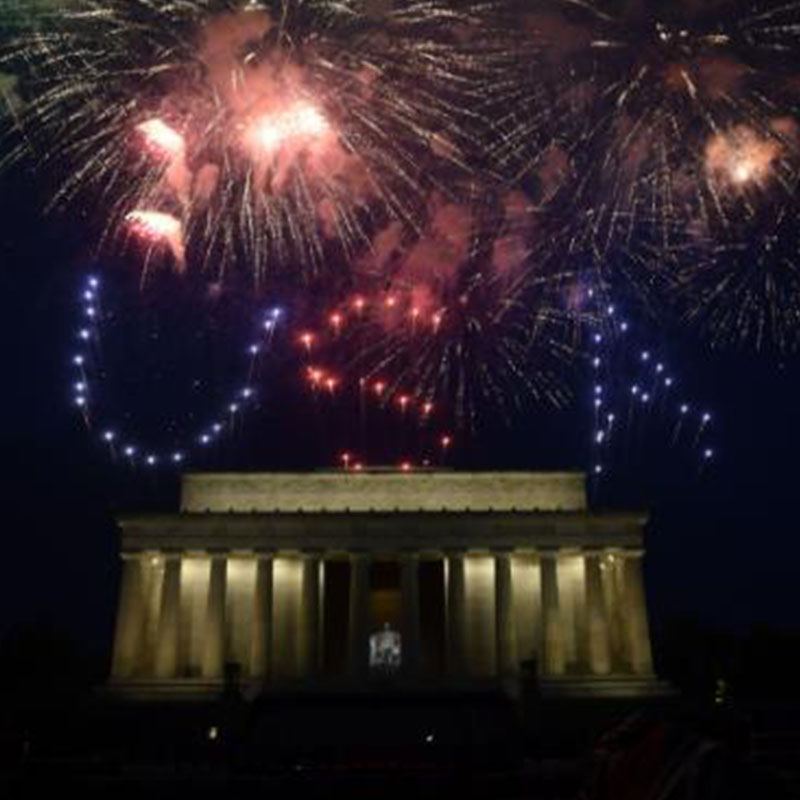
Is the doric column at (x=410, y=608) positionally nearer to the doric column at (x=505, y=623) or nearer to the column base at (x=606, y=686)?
the doric column at (x=505, y=623)

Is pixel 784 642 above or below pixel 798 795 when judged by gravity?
above

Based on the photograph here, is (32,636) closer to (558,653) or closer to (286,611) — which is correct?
(286,611)

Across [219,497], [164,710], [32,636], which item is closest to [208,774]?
[164,710]

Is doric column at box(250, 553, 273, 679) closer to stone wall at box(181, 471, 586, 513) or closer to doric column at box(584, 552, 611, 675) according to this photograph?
stone wall at box(181, 471, 586, 513)

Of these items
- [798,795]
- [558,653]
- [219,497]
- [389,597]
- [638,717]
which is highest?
[219,497]

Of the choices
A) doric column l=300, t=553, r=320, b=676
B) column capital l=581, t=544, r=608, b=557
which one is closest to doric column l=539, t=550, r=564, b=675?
column capital l=581, t=544, r=608, b=557

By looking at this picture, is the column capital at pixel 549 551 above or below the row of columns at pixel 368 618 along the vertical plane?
above

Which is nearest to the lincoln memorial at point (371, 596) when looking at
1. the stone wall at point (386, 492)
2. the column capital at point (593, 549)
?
the column capital at point (593, 549)
